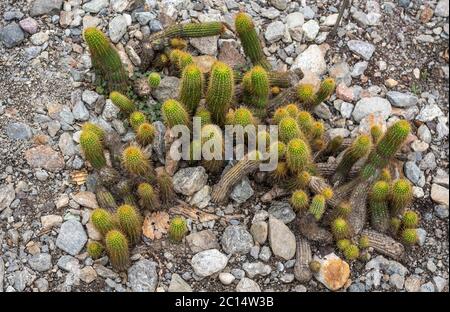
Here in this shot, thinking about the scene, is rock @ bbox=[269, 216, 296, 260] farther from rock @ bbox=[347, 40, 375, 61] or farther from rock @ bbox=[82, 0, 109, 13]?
rock @ bbox=[82, 0, 109, 13]

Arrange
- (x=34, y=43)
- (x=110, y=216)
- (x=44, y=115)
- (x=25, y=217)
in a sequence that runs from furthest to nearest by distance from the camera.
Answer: (x=34, y=43)
(x=44, y=115)
(x=25, y=217)
(x=110, y=216)

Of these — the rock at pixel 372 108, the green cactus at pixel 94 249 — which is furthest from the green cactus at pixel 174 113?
the rock at pixel 372 108

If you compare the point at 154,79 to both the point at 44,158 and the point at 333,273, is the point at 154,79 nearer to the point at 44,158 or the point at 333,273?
the point at 44,158

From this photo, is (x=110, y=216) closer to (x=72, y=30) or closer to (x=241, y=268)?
(x=241, y=268)

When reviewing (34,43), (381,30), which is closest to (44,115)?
(34,43)

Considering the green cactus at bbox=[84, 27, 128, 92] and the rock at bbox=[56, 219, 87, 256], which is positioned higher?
the green cactus at bbox=[84, 27, 128, 92]

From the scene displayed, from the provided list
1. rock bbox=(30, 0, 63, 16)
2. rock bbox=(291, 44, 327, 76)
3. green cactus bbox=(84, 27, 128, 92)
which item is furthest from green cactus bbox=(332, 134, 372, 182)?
rock bbox=(30, 0, 63, 16)

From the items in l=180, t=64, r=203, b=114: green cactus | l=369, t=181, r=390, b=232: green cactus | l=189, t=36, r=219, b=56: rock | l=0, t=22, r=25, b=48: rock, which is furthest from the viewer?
l=189, t=36, r=219, b=56: rock

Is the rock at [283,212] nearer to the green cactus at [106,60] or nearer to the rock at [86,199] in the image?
the rock at [86,199]
